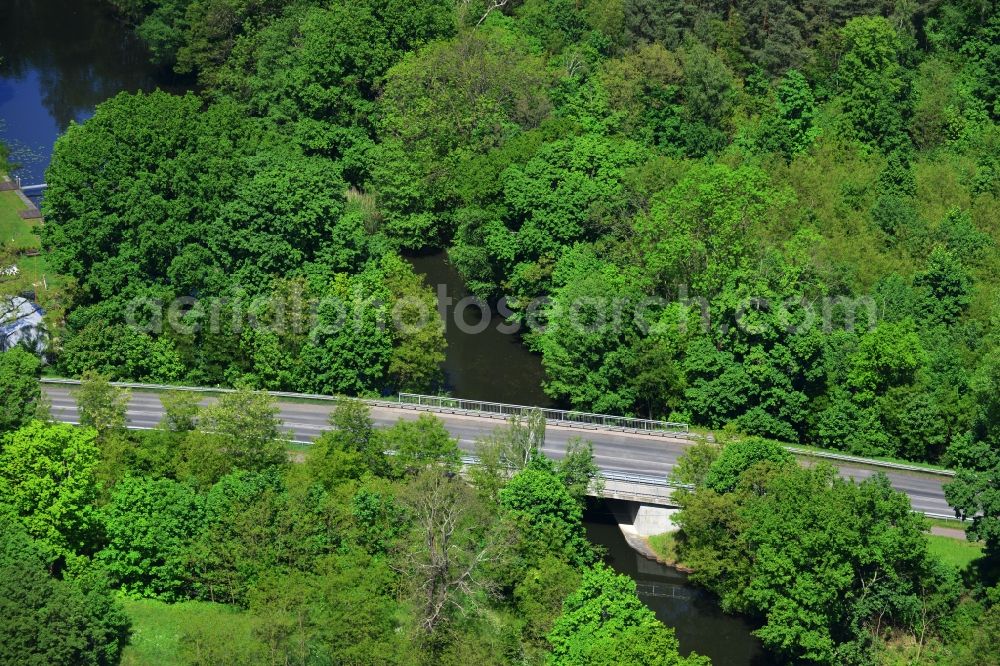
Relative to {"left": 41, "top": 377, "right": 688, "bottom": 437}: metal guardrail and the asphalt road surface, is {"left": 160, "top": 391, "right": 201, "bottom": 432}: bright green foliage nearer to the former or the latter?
the asphalt road surface

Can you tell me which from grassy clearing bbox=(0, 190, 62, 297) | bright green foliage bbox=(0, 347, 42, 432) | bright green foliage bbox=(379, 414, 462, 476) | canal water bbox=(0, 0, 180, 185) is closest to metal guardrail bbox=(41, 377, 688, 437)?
bright green foliage bbox=(0, 347, 42, 432)

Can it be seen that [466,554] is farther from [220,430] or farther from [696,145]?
[696,145]

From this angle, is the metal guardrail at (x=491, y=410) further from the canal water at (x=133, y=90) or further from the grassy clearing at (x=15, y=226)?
the grassy clearing at (x=15, y=226)

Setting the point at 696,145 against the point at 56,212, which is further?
the point at 696,145

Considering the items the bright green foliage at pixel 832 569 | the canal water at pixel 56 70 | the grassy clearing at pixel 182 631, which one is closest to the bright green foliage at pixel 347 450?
the grassy clearing at pixel 182 631

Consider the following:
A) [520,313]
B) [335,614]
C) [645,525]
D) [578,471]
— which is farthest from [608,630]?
[520,313]

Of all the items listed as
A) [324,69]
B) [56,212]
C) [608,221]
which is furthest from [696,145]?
[56,212]
